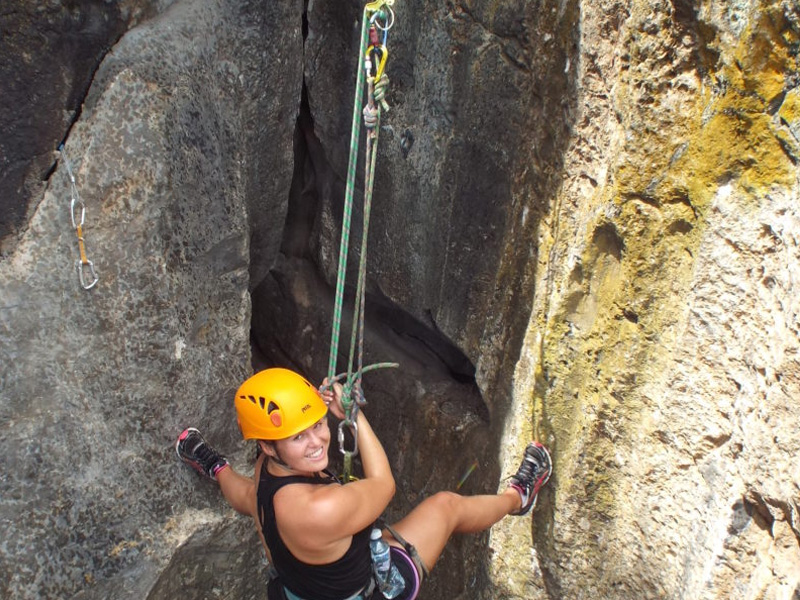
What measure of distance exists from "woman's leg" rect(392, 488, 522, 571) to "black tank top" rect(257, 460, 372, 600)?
0.21 meters

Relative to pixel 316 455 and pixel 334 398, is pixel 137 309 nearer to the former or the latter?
pixel 334 398

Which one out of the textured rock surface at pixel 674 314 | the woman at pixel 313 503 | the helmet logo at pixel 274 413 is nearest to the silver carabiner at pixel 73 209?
the woman at pixel 313 503

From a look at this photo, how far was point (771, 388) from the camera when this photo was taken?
178 cm

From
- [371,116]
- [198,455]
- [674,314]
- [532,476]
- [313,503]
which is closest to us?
[313,503]

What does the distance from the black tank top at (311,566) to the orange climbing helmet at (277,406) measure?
0.14 meters

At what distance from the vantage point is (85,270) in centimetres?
244

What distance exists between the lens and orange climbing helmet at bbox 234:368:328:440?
207 centimetres

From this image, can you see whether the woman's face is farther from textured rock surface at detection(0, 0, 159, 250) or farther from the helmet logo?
textured rock surface at detection(0, 0, 159, 250)

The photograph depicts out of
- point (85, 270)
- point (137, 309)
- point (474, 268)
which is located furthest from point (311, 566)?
point (474, 268)

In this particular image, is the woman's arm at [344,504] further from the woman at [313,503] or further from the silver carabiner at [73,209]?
the silver carabiner at [73,209]

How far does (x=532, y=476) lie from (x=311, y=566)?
0.83 m

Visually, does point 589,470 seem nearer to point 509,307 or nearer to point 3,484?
point 509,307

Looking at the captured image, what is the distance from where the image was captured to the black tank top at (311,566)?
6.82 ft

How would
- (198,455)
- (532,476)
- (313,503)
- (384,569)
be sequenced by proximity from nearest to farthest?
(313,503) < (384,569) < (532,476) < (198,455)
